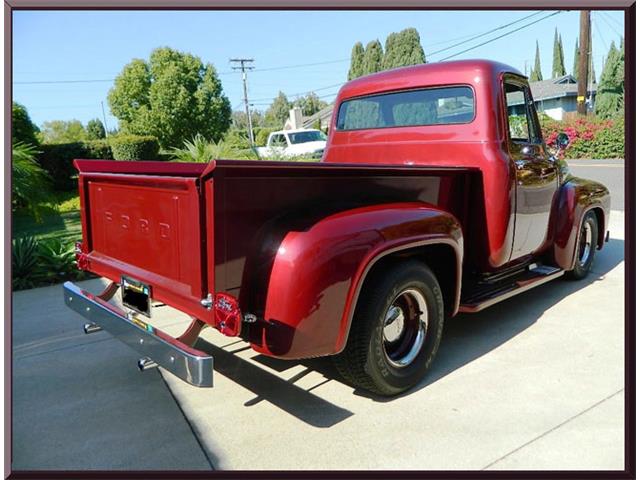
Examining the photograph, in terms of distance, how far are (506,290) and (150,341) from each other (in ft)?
9.01

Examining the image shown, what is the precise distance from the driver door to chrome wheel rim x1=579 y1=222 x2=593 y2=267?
1.15 m

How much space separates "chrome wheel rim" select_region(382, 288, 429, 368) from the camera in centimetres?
324

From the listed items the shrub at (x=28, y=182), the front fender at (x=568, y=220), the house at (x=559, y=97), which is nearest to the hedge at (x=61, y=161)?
the shrub at (x=28, y=182)

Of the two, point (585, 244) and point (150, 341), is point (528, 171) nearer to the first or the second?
point (585, 244)

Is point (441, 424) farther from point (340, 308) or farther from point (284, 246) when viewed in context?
point (284, 246)

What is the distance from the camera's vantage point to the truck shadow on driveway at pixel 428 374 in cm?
318

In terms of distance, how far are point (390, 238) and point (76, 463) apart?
200 cm

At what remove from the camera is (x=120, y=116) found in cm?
2792

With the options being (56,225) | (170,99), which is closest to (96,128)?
(170,99)

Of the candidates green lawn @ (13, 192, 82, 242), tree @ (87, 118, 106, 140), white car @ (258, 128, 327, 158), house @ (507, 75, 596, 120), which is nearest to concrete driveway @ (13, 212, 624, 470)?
green lawn @ (13, 192, 82, 242)

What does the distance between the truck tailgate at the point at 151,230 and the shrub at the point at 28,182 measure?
305 cm

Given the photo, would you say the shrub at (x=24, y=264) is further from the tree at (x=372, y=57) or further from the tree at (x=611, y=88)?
the tree at (x=372, y=57)

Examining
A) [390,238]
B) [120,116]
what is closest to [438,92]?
[390,238]

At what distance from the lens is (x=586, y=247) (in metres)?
5.75
